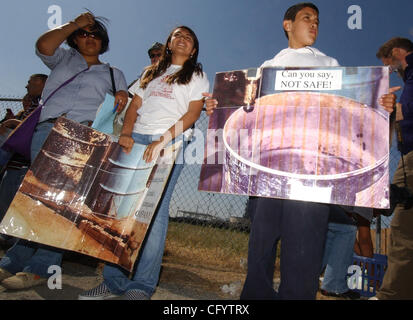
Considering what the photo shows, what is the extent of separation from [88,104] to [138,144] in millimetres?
602

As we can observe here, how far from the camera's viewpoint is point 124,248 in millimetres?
1725

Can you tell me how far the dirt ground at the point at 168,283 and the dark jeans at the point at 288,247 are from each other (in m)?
1.00

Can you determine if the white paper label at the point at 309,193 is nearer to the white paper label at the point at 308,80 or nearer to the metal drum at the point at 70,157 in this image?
the white paper label at the point at 308,80

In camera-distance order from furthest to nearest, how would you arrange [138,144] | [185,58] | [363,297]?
[363,297]
[185,58]
[138,144]

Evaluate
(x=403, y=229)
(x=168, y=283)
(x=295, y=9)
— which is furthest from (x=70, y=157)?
(x=403, y=229)

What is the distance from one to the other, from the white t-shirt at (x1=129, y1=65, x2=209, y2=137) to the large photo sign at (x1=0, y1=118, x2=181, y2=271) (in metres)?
0.18

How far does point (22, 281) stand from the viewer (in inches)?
76.7

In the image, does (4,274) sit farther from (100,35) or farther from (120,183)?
(100,35)

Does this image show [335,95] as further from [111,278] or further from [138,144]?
[111,278]

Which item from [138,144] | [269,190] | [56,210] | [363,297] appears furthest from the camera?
[363,297]

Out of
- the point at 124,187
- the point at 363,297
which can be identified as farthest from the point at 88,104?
the point at 363,297

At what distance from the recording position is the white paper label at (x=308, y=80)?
161cm

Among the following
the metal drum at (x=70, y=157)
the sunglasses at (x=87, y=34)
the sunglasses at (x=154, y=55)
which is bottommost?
the metal drum at (x=70, y=157)

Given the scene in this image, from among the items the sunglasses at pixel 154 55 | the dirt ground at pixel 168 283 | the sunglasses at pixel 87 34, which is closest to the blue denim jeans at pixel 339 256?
the dirt ground at pixel 168 283
